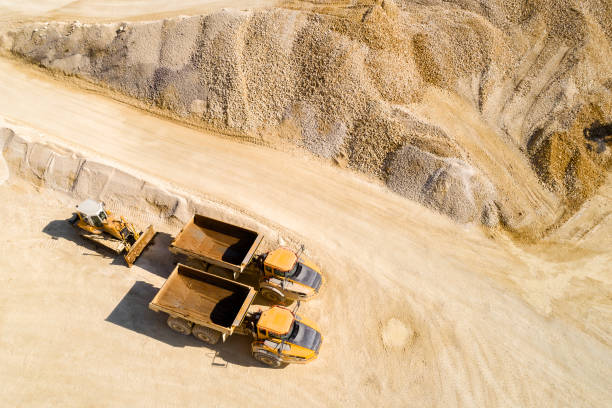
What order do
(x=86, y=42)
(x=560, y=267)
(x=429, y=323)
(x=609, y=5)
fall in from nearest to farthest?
(x=429, y=323) < (x=560, y=267) < (x=609, y=5) < (x=86, y=42)

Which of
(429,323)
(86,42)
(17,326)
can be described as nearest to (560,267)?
(429,323)

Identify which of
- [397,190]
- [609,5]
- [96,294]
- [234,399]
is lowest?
[96,294]

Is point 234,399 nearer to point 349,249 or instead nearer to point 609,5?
point 349,249

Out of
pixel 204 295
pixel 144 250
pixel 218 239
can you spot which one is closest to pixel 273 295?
pixel 204 295

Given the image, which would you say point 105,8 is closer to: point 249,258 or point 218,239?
point 218,239

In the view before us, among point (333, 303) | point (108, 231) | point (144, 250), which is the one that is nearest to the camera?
point (333, 303)

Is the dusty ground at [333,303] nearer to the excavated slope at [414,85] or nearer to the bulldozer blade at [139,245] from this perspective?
the bulldozer blade at [139,245]

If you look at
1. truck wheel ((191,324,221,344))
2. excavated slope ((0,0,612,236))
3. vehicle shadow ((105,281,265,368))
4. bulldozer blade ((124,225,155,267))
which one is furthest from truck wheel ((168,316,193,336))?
excavated slope ((0,0,612,236))
